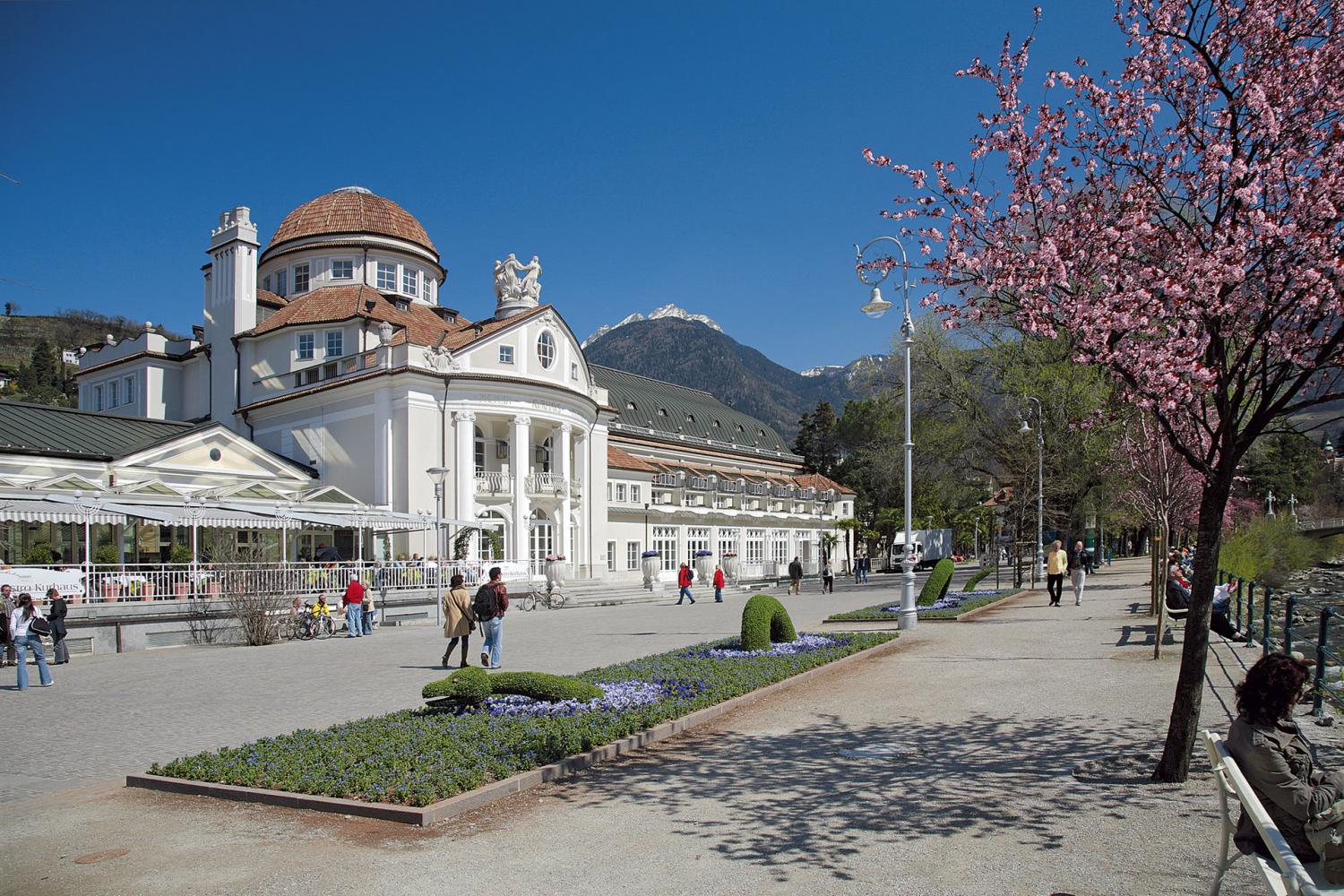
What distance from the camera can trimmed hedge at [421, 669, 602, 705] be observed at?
1029 centimetres

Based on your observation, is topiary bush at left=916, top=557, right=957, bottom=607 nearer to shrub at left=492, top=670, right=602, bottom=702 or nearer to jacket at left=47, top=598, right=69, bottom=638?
shrub at left=492, top=670, right=602, bottom=702

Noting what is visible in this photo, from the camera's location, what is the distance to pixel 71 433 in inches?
1401

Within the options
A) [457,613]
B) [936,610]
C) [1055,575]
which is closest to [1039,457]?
[1055,575]

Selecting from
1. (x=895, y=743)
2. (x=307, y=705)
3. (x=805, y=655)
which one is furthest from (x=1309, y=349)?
(x=307, y=705)

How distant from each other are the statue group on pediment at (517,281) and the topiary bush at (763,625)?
3656 centimetres

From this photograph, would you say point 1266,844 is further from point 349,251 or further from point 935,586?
point 349,251

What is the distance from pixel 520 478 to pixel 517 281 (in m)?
12.3

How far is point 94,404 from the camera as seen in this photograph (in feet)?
181

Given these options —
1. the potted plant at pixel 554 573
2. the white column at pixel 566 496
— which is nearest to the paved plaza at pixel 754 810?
the potted plant at pixel 554 573

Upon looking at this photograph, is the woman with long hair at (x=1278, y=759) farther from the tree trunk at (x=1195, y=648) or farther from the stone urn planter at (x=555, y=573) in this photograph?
the stone urn planter at (x=555, y=573)

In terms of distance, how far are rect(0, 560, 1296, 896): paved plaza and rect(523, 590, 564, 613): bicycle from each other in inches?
929

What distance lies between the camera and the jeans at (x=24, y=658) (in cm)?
1588

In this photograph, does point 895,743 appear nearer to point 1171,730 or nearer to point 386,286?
point 1171,730

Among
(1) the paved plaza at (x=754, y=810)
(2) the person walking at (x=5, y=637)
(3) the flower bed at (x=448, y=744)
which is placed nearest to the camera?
(1) the paved plaza at (x=754, y=810)
